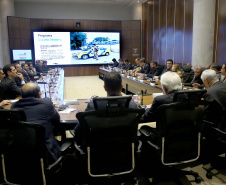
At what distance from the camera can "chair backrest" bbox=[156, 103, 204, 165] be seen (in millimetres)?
1940

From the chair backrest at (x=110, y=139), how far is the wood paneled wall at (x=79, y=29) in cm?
1134

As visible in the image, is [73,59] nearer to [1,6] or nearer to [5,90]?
[1,6]

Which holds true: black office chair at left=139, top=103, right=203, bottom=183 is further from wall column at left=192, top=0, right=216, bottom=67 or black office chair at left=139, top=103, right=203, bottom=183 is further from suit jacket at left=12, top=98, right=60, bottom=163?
wall column at left=192, top=0, right=216, bottom=67

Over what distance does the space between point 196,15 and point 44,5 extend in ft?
29.9

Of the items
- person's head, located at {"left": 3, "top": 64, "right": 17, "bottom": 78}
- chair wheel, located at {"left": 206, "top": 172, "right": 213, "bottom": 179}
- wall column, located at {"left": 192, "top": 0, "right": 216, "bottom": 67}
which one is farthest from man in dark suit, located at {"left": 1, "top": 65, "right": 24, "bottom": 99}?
wall column, located at {"left": 192, "top": 0, "right": 216, "bottom": 67}

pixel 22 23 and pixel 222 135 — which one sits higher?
pixel 22 23

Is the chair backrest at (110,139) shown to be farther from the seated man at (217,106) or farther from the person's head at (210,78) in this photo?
the person's head at (210,78)

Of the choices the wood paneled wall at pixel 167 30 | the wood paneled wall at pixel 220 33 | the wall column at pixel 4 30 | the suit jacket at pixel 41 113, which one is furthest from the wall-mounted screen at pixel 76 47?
the suit jacket at pixel 41 113

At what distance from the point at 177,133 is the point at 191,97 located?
0.35 m

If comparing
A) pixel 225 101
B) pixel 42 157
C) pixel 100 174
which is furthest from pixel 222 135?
pixel 42 157

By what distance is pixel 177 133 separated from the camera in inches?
79.6

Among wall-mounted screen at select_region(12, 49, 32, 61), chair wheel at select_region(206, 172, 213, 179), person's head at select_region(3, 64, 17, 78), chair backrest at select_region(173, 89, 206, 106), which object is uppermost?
wall-mounted screen at select_region(12, 49, 32, 61)

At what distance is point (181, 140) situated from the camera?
81.0 inches

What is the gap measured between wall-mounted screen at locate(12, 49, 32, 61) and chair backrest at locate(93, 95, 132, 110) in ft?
35.8
